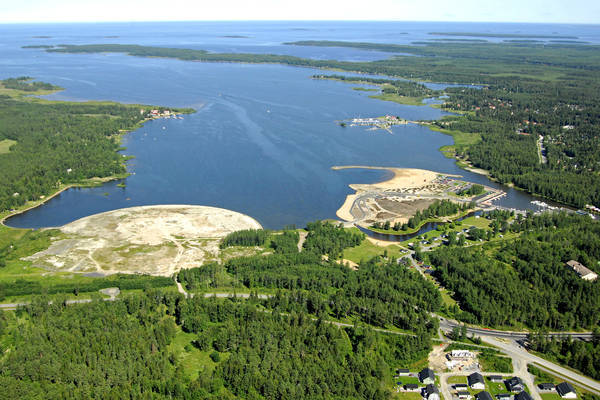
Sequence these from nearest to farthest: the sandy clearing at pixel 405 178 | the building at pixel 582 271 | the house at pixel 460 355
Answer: the house at pixel 460 355 < the building at pixel 582 271 < the sandy clearing at pixel 405 178

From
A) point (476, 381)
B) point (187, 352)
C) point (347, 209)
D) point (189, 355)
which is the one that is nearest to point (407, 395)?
point (476, 381)

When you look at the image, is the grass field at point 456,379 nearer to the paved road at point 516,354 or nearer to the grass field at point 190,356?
the paved road at point 516,354

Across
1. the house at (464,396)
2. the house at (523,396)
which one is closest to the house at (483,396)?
the house at (464,396)

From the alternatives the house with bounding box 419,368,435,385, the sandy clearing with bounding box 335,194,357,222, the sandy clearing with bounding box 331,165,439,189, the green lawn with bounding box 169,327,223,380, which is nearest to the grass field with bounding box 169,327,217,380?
the green lawn with bounding box 169,327,223,380

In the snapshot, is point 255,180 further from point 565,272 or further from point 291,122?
point 565,272

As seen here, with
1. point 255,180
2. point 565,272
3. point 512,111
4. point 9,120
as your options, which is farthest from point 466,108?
point 9,120

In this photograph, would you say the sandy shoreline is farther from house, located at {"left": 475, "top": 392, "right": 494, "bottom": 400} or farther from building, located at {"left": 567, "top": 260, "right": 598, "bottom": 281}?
house, located at {"left": 475, "top": 392, "right": 494, "bottom": 400}
